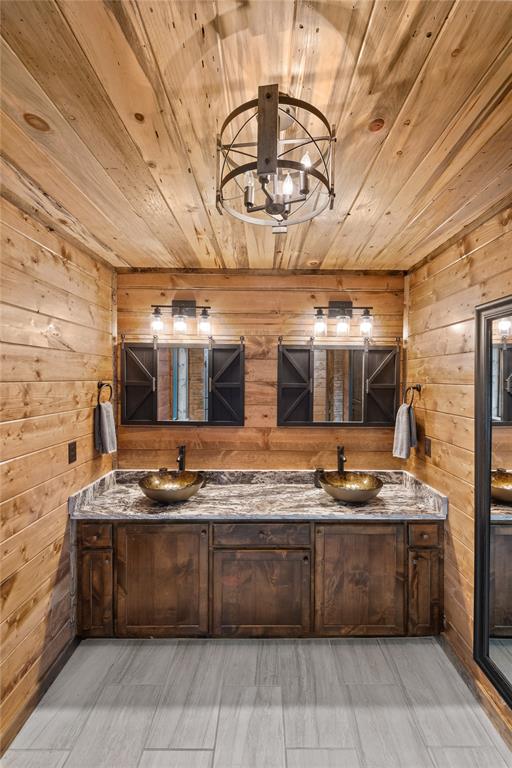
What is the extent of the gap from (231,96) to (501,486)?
6.90 ft

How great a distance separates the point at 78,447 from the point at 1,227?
1349mm

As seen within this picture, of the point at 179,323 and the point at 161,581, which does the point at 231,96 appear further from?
the point at 161,581

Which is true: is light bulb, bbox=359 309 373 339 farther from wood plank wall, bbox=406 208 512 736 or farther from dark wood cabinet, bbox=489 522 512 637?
dark wood cabinet, bbox=489 522 512 637

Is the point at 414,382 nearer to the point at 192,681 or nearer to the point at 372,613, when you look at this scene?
the point at 372,613

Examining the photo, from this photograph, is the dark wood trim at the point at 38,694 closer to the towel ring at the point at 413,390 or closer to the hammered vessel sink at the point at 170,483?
the hammered vessel sink at the point at 170,483

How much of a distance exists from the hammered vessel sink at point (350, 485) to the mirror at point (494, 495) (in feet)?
2.13

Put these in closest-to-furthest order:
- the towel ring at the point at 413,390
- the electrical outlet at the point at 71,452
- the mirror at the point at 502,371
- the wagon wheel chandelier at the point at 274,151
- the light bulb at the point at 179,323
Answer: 1. the wagon wheel chandelier at the point at 274,151
2. the mirror at the point at 502,371
3. the electrical outlet at the point at 71,452
4. the towel ring at the point at 413,390
5. the light bulb at the point at 179,323

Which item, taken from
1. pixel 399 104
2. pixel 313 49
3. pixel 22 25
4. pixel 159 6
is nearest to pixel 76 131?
pixel 22 25

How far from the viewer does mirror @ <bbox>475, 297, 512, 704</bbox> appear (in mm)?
1841

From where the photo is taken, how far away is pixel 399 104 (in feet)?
3.84

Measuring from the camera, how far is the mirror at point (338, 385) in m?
2.95

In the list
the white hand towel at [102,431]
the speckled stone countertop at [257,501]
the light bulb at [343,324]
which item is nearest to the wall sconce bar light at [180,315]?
the white hand towel at [102,431]

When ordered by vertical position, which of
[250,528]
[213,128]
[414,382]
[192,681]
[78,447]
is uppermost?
[213,128]

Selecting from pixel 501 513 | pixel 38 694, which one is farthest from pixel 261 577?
pixel 501 513
